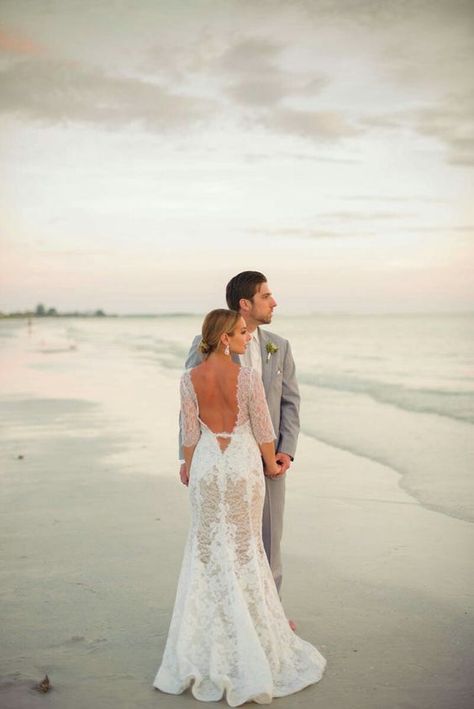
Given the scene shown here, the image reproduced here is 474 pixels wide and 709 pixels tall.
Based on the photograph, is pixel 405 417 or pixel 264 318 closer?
pixel 264 318

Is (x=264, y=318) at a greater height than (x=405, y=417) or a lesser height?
greater

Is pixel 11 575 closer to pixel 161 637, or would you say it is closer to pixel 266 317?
pixel 161 637

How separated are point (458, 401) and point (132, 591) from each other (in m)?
16.3

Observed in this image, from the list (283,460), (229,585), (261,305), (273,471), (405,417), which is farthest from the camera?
(405,417)

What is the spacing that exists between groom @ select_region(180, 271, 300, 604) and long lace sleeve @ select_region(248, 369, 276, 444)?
566mm

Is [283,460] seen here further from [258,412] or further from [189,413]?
[189,413]

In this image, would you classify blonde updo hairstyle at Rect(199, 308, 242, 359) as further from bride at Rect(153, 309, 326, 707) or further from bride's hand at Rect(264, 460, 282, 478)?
bride's hand at Rect(264, 460, 282, 478)

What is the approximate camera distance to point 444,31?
16172 millimetres

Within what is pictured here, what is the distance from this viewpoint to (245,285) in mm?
4582

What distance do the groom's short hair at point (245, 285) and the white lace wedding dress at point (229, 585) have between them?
816mm

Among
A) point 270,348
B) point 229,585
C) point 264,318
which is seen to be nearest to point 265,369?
point 270,348

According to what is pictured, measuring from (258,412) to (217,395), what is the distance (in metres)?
0.23

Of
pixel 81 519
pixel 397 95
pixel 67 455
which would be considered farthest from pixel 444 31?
pixel 81 519

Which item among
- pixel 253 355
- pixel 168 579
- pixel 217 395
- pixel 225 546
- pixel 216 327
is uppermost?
pixel 216 327
